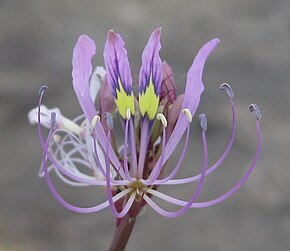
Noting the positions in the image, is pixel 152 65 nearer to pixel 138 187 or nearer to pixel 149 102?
pixel 149 102

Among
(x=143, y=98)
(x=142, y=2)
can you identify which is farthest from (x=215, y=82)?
(x=143, y=98)

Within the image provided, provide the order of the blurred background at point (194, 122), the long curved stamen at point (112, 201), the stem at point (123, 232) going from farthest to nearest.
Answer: the blurred background at point (194, 122) < the stem at point (123, 232) < the long curved stamen at point (112, 201)

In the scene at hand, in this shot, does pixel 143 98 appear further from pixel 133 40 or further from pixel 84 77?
pixel 133 40

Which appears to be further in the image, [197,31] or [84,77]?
[197,31]

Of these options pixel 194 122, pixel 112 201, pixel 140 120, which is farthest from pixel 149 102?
pixel 194 122

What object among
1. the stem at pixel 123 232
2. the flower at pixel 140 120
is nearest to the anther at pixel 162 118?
the flower at pixel 140 120

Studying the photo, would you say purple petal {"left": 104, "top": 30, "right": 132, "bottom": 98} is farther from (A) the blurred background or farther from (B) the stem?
(A) the blurred background

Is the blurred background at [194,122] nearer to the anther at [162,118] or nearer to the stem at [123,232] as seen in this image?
the stem at [123,232]
